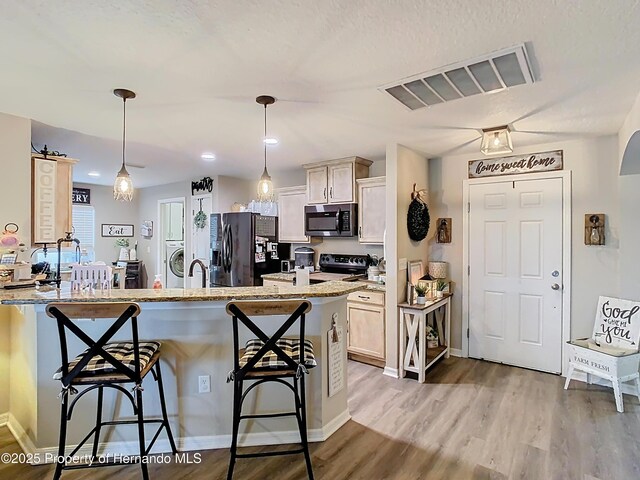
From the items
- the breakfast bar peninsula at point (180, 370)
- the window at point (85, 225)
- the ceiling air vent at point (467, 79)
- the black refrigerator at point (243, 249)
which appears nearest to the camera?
the ceiling air vent at point (467, 79)

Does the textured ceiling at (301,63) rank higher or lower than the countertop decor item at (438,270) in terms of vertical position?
higher

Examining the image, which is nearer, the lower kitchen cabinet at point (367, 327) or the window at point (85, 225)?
the lower kitchen cabinet at point (367, 327)

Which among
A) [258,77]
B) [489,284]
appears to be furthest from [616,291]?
[258,77]

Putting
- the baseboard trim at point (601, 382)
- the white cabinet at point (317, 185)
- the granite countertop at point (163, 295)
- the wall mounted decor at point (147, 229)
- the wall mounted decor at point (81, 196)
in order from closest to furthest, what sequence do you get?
the granite countertop at point (163, 295) → the baseboard trim at point (601, 382) → the white cabinet at point (317, 185) → the wall mounted decor at point (81, 196) → the wall mounted decor at point (147, 229)

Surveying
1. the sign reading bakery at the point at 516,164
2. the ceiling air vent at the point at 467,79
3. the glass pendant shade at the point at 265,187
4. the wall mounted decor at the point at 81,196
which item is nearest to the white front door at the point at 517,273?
the sign reading bakery at the point at 516,164

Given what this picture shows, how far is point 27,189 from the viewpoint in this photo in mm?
2740

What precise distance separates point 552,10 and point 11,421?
13.6 feet

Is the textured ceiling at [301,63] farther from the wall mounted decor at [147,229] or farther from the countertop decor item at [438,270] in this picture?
the wall mounted decor at [147,229]

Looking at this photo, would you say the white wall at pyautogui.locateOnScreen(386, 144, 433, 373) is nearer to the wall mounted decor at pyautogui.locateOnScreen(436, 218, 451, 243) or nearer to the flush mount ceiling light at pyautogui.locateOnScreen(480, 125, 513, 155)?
the wall mounted decor at pyautogui.locateOnScreen(436, 218, 451, 243)

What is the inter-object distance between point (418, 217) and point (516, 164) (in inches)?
47.3

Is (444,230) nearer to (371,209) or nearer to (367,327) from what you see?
(371,209)

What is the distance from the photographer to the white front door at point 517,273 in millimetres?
3650

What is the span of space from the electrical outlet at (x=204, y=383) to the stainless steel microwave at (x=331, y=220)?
8.36 feet

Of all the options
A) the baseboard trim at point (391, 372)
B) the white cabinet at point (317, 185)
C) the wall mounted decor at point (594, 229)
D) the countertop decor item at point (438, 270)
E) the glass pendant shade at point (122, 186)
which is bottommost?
the baseboard trim at point (391, 372)
